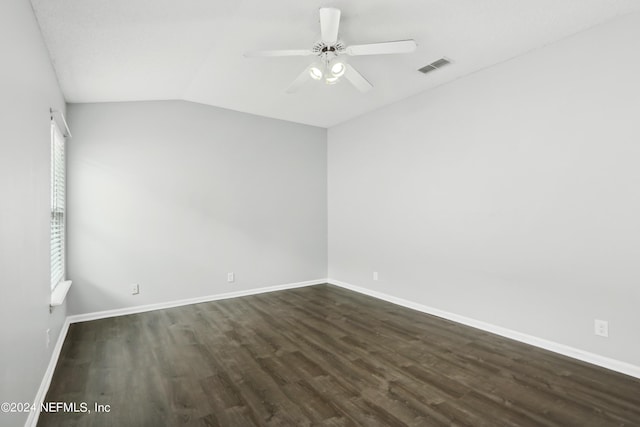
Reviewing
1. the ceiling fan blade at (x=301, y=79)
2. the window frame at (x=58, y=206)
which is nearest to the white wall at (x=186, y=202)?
the window frame at (x=58, y=206)

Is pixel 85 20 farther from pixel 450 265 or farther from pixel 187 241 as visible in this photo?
pixel 450 265

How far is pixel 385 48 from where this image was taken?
8.24ft

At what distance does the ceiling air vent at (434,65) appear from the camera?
3416mm

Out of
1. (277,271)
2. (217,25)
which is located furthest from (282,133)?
(217,25)

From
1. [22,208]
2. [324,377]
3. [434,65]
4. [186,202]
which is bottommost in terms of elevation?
[324,377]

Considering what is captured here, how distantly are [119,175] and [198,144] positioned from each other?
3.58ft

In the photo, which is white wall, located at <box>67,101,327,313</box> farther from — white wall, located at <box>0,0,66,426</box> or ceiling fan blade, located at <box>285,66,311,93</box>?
ceiling fan blade, located at <box>285,66,311,93</box>

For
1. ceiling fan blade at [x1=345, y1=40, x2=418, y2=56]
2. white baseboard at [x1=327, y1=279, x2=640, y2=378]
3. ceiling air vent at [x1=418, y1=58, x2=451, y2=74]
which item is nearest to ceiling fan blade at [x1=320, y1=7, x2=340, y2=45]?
ceiling fan blade at [x1=345, y1=40, x2=418, y2=56]

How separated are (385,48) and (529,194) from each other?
77.3 inches

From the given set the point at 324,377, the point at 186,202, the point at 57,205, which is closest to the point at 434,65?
the point at 324,377

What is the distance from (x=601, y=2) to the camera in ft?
8.16

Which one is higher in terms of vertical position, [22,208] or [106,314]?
[22,208]

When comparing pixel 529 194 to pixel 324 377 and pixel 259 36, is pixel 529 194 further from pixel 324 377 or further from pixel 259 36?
pixel 259 36

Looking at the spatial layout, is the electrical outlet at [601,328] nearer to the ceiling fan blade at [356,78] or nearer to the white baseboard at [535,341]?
the white baseboard at [535,341]
